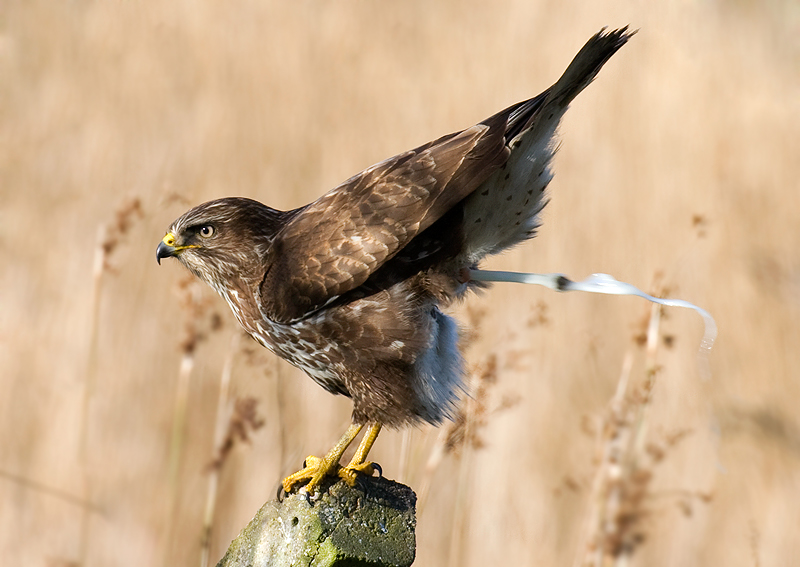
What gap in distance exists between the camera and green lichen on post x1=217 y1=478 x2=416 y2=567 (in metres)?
2.03

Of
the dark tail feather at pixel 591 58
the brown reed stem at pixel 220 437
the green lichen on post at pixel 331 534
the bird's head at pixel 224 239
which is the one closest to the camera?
the green lichen on post at pixel 331 534

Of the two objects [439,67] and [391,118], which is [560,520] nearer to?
[391,118]

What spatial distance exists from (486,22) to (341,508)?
482 centimetres

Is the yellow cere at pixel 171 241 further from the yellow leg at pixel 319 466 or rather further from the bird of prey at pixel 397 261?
the yellow leg at pixel 319 466

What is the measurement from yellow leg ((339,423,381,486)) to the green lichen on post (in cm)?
16

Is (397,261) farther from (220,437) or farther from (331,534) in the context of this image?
(220,437)

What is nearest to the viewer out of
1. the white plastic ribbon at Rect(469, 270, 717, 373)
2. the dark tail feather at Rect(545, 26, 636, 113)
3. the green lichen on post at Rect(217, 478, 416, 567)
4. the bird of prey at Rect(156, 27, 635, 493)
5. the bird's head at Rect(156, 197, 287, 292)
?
the green lichen on post at Rect(217, 478, 416, 567)

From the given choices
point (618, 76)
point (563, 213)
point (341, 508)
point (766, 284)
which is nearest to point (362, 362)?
point (341, 508)

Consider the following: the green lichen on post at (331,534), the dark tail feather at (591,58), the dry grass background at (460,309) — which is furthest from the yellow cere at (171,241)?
the dark tail feather at (591,58)

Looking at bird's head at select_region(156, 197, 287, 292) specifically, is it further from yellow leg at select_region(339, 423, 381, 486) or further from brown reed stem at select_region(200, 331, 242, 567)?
yellow leg at select_region(339, 423, 381, 486)

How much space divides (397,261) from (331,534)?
0.92 meters

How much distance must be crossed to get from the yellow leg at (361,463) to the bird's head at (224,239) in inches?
25.3

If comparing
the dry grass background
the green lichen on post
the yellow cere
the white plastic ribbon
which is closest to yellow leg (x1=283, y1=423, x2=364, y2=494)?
the green lichen on post

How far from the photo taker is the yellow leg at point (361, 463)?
7.97 ft
